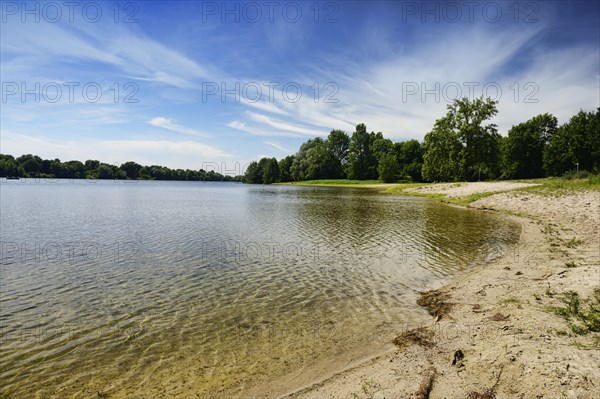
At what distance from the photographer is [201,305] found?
10.6 metres

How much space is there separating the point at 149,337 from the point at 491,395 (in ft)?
25.3

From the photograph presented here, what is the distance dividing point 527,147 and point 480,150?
28.6 m

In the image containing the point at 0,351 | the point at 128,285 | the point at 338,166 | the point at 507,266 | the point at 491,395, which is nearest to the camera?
the point at 491,395

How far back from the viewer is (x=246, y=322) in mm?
9391

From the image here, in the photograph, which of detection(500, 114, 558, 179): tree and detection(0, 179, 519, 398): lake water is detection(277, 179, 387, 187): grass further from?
detection(0, 179, 519, 398): lake water

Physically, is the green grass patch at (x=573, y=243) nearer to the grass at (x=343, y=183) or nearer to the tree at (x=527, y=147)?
the tree at (x=527, y=147)

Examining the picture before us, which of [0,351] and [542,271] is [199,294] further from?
[542,271]

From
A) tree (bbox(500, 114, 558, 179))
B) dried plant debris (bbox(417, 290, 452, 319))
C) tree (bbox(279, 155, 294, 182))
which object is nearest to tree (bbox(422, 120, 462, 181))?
tree (bbox(500, 114, 558, 179))

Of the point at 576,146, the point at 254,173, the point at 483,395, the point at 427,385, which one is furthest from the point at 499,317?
the point at 254,173

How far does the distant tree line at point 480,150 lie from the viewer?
240 feet

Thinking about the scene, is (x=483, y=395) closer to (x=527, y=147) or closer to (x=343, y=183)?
(x=527, y=147)

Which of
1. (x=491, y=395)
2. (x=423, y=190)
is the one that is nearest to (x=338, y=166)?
(x=423, y=190)

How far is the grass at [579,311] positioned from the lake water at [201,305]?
354 cm

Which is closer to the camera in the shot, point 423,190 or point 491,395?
point 491,395
